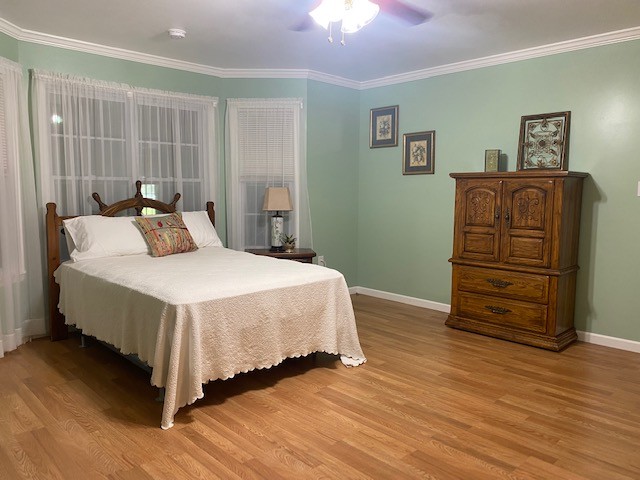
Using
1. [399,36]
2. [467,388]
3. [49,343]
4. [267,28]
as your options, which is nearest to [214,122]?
[267,28]

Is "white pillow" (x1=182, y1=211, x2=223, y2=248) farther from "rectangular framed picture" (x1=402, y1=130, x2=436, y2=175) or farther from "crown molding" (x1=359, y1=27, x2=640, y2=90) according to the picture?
"crown molding" (x1=359, y1=27, x2=640, y2=90)

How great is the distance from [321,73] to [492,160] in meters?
1.93

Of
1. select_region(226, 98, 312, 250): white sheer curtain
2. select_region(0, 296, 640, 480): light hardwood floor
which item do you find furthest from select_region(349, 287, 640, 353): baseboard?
select_region(226, 98, 312, 250): white sheer curtain

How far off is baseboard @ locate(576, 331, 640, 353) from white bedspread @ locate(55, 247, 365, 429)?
193 cm

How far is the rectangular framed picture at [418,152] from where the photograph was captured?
4965 mm

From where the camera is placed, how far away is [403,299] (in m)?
5.31

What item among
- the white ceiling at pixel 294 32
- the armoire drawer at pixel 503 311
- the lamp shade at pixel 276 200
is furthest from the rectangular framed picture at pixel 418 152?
the armoire drawer at pixel 503 311

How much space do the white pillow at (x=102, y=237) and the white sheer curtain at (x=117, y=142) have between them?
274mm

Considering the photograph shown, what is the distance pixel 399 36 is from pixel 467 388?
8.49 ft

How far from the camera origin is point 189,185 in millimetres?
4738

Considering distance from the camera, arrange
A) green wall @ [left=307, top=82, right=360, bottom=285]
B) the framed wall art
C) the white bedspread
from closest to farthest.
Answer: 1. the white bedspread
2. the framed wall art
3. green wall @ [left=307, top=82, right=360, bottom=285]

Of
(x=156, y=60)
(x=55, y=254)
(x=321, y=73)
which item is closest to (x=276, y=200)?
(x=321, y=73)

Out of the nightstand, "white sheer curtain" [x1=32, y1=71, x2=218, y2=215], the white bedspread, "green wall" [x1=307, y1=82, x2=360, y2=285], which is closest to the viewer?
the white bedspread

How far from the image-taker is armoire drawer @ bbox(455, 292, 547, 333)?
387 centimetres
